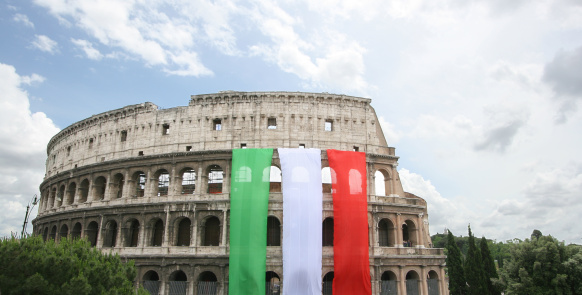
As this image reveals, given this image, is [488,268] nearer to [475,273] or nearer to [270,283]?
[475,273]

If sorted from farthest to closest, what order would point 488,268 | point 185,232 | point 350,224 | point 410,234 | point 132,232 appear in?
point 488,268 < point 132,232 < point 410,234 < point 185,232 < point 350,224

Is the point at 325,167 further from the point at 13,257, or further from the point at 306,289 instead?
the point at 13,257

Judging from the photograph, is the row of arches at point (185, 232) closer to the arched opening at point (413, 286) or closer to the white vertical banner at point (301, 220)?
the white vertical banner at point (301, 220)

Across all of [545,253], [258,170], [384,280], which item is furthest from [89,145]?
[545,253]

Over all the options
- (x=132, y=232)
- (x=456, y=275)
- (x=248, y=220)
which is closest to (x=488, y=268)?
(x=456, y=275)

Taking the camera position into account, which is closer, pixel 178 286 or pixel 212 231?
pixel 178 286

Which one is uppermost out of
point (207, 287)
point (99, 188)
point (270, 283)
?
point (99, 188)

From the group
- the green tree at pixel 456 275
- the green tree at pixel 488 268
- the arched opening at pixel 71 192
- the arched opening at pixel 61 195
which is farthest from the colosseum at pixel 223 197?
the green tree at pixel 456 275
